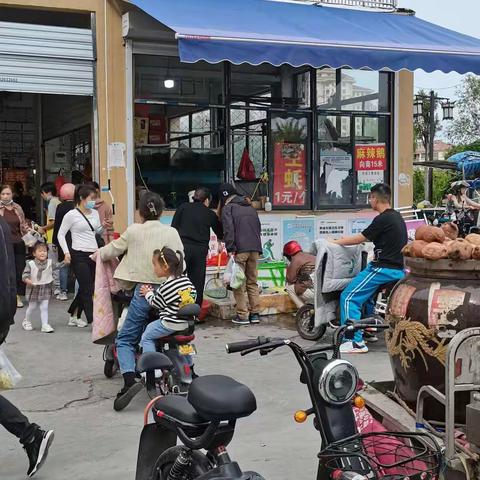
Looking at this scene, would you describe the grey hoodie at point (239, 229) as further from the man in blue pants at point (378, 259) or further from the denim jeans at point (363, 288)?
the denim jeans at point (363, 288)

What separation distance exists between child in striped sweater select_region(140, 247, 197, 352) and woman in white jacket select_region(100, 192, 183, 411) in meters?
0.22

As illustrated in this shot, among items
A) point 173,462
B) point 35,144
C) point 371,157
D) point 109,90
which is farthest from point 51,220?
point 173,462

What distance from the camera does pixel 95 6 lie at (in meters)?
10.5

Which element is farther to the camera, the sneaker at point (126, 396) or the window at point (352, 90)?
the window at point (352, 90)

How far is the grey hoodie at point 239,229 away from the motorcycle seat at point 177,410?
18.1ft

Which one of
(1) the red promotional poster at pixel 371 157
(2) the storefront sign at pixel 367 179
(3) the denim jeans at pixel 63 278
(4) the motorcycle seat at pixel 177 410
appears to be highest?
(1) the red promotional poster at pixel 371 157

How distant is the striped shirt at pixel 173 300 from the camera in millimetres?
5496

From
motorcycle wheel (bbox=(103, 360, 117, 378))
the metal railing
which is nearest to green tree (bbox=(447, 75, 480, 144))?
the metal railing

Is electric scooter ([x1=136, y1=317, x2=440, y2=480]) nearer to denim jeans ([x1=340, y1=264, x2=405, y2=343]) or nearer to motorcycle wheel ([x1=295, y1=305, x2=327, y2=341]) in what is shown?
denim jeans ([x1=340, y1=264, x2=405, y2=343])

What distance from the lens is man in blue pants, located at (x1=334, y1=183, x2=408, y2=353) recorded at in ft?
24.3

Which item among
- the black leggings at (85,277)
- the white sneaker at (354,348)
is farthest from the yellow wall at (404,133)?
the black leggings at (85,277)

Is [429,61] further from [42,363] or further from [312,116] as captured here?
[42,363]

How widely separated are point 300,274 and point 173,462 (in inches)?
223

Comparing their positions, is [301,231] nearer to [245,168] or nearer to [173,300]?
[245,168]
